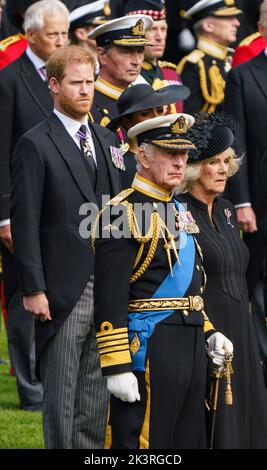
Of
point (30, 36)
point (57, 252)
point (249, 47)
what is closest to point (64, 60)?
point (57, 252)

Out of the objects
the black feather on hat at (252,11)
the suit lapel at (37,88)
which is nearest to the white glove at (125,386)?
the suit lapel at (37,88)

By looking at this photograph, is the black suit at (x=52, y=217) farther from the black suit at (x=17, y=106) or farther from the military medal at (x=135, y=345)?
the black suit at (x=17, y=106)

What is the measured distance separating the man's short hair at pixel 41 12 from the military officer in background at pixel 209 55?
2167mm

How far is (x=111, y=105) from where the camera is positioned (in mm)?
9461

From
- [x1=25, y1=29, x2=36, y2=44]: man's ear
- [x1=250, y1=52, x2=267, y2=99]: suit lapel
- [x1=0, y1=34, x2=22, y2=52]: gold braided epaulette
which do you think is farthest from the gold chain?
[x1=0, y1=34, x2=22, y2=52]: gold braided epaulette

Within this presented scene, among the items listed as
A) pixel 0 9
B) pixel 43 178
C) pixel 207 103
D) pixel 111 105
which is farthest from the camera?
pixel 207 103

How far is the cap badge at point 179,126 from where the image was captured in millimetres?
7434

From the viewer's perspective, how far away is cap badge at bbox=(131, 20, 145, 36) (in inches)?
378

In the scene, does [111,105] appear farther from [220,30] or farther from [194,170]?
[220,30]

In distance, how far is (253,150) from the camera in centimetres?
1074

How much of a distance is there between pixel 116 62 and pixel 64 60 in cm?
107

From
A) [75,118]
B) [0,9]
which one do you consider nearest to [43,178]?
[75,118]

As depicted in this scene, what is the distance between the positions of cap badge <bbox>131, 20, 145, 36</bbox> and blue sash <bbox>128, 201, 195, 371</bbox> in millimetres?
2540

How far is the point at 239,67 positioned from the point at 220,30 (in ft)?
4.74
